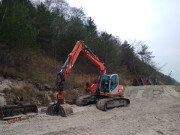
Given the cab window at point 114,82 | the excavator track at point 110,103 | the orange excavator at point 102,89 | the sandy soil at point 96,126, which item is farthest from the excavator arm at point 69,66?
the excavator track at point 110,103

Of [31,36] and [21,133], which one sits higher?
Result: [31,36]

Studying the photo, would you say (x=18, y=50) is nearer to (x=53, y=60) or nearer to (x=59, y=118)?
(x=53, y=60)

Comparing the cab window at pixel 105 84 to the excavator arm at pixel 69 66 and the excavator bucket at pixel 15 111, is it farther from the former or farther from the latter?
the excavator bucket at pixel 15 111

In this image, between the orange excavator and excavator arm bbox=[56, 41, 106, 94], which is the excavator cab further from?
excavator arm bbox=[56, 41, 106, 94]

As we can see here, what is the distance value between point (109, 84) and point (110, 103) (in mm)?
1229

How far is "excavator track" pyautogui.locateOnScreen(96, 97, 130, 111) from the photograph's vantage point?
979cm

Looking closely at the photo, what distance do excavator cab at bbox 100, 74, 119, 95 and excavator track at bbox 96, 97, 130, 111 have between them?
0.55 meters

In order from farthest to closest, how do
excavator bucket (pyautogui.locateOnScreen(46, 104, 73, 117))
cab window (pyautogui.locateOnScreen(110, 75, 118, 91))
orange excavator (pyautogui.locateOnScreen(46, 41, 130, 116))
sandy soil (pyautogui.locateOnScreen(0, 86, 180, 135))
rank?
cab window (pyautogui.locateOnScreen(110, 75, 118, 91)) < orange excavator (pyautogui.locateOnScreen(46, 41, 130, 116)) < excavator bucket (pyautogui.locateOnScreen(46, 104, 73, 117)) < sandy soil (pyautogui.locateOnScreen(0, 86, 180, 135))

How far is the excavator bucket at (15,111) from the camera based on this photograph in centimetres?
724

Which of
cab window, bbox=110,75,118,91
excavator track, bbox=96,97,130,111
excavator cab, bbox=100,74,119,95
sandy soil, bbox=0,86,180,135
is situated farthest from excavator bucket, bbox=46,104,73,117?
cab window, bbox=110,75,118,91

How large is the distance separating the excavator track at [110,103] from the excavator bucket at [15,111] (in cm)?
370

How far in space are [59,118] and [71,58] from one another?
10.7 feet

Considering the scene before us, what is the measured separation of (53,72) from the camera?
16.9 m

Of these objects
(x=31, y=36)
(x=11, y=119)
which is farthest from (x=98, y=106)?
(x=31, y=36)
